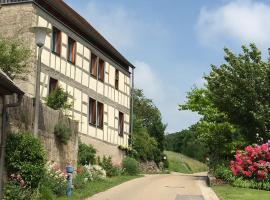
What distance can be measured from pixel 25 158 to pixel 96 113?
50.2 ft

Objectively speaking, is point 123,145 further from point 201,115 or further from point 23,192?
point 23,192

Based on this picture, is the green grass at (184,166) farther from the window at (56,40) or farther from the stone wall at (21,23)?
the stone wall at (21,23)

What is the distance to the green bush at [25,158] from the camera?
45.0 ft

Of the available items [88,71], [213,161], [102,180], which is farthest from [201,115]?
[102,180]

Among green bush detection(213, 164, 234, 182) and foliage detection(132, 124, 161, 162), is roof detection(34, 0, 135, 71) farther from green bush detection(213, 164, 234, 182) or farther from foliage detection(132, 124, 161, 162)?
green bush detection(213, 164, 234, 182)

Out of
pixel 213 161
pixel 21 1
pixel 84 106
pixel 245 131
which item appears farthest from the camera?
pixel 213 161

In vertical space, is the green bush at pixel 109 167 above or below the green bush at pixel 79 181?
above

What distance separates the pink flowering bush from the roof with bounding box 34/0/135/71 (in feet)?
34.1

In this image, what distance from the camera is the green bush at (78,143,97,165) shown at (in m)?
25.0

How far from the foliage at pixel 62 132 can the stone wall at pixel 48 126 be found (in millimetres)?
130

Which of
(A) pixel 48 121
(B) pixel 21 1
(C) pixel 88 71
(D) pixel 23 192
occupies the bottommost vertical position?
(D) pixel 23 192

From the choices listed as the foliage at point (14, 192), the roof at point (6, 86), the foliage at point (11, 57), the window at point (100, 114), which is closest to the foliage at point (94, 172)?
the window at point (100, 114)

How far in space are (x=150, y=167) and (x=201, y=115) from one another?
35.1 feet

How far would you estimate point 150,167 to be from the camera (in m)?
41.2
